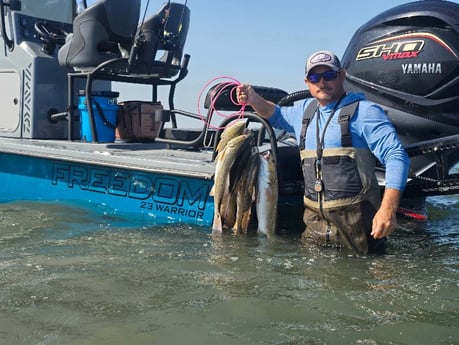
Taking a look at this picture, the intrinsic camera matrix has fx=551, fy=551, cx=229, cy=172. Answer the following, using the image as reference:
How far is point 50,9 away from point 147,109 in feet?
6.98

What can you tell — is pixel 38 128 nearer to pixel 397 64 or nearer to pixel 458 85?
pixel 397 64

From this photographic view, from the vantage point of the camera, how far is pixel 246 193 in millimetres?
4328

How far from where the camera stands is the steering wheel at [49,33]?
22.1 feet

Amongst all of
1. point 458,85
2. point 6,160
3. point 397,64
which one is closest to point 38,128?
point 6,160

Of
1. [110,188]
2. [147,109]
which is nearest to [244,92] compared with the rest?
[110,188]

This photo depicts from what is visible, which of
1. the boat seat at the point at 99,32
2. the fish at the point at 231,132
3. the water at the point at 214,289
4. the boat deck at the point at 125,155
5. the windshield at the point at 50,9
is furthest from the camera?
the windshield at the point at 50,9

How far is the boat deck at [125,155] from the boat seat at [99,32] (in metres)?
0.95

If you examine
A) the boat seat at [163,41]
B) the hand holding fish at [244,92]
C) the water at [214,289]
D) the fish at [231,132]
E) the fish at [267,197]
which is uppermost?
the boat seat at [163,41]

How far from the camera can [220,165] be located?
4.29 metres

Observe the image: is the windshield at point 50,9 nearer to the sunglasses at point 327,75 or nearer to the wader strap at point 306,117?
the wader strap at point 306,117

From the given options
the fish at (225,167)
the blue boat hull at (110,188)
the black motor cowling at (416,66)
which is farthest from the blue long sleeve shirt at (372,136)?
the blue boat hull at (110,188)

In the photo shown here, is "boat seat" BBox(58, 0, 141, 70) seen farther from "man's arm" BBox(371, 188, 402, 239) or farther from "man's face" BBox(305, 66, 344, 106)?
"man's arm" BBox(371, 188, 402, 239)

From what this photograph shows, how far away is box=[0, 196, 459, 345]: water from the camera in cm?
252

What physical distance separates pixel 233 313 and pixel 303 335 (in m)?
0.41
